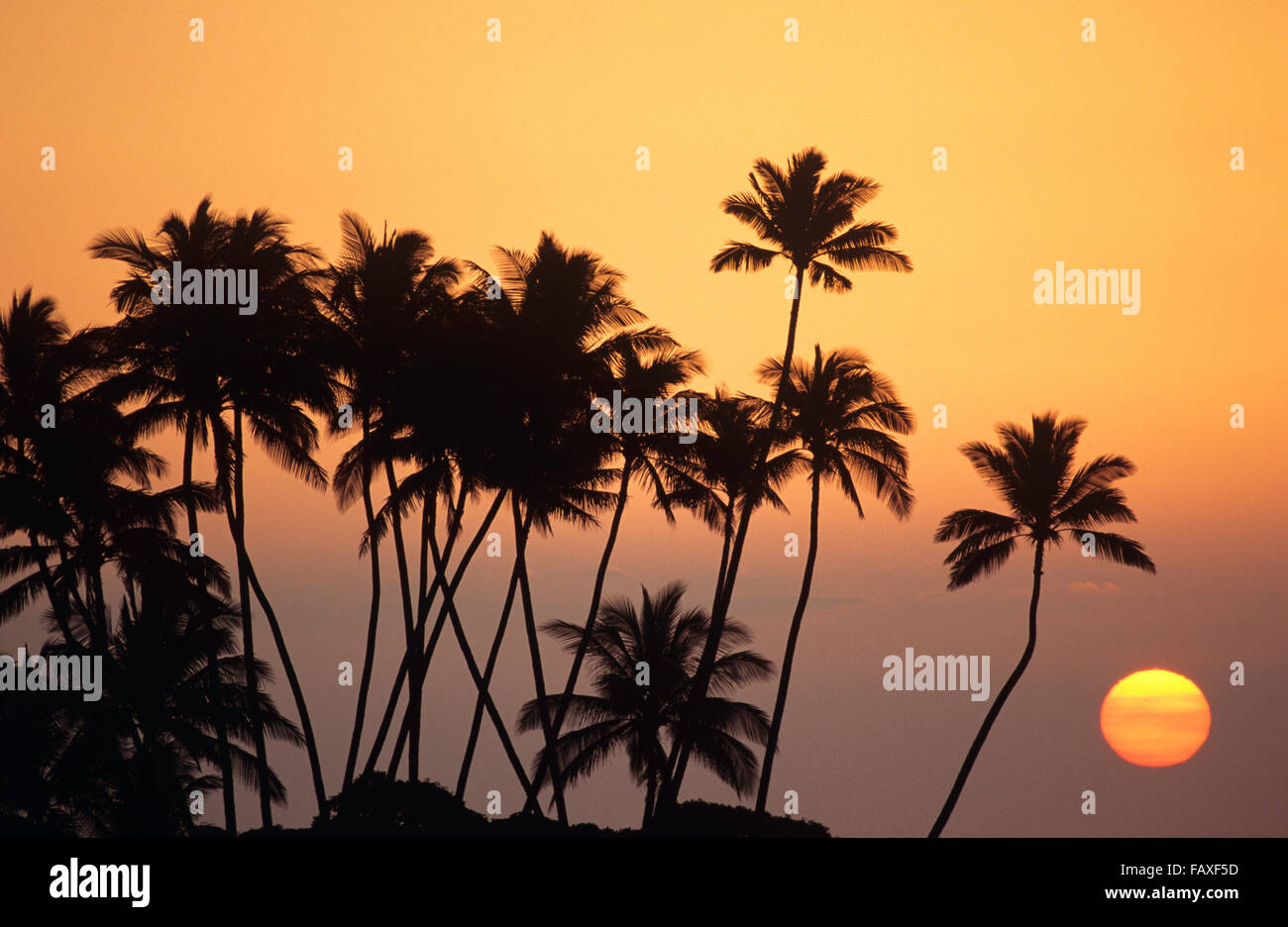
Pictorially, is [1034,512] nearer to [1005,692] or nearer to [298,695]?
[1005,692]

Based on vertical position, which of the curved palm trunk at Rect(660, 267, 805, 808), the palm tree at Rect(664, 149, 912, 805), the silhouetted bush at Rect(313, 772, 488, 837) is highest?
the palm tree at Rect(664, 149, 912, 805)

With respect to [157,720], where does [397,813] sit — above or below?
below

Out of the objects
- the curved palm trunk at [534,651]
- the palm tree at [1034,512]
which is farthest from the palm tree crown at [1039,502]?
the curved palm trunk at [534,651]

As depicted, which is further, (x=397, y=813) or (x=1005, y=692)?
(x=1005, y=692)

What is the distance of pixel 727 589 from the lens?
49.3 m

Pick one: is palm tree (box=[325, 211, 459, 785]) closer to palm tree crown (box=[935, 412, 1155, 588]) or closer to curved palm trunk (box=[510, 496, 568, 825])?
curved palm trunk (box=[510, 496, 568, 825])

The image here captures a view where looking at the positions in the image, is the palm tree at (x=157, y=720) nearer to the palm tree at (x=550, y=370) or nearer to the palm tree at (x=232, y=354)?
the palm tree at (x=232, y=354)

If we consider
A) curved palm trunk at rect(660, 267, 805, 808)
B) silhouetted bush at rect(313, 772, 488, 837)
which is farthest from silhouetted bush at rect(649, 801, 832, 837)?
silhouetted bush at rect(313, 772, 488, 837)

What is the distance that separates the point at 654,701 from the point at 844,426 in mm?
12567

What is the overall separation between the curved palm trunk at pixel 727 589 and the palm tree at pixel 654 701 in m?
1.85

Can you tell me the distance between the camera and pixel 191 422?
43906 mm

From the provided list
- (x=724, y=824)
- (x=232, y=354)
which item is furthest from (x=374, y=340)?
(x=724, y=824)

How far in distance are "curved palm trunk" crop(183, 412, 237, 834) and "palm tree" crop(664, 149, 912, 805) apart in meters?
14.8

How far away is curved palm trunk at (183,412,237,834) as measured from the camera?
42.8 metres
